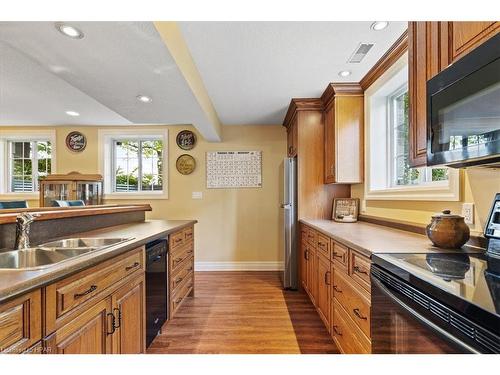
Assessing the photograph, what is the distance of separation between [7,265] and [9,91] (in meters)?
2.76

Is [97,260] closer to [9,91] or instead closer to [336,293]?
[336,293]

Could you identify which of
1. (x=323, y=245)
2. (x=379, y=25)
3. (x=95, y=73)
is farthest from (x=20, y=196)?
(x=379, y=25)

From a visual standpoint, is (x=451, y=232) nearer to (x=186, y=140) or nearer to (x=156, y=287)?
(x=156, y=287)

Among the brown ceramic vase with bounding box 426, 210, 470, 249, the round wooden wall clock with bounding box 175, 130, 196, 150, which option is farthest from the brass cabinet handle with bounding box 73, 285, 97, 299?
the round wooden wall clock with bounding box 175, 130, 196, 150

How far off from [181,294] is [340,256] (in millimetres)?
1696

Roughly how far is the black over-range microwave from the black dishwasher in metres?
1.85

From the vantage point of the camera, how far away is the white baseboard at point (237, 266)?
4.26 m

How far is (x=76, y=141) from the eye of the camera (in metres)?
4.44

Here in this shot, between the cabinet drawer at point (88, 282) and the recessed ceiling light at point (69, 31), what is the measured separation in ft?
3.88

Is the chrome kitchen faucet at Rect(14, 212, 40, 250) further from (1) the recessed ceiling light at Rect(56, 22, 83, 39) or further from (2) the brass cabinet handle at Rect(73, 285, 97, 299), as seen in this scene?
(1) the recessed ceiling light at Rect(56, 22, 83, 39)

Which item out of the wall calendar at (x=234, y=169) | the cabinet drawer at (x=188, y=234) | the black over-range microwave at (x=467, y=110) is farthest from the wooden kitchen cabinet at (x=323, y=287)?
the wall calendar at (x=234, y=169)

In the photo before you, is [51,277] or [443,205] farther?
[443,205]
